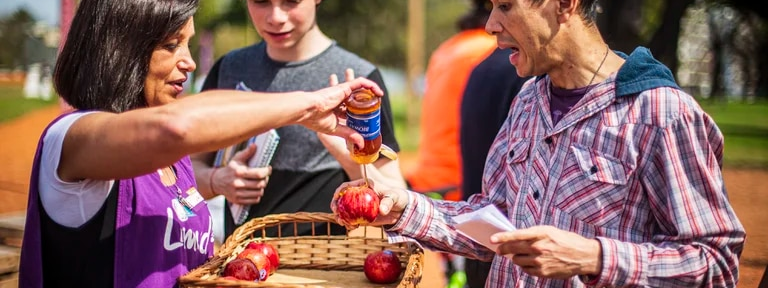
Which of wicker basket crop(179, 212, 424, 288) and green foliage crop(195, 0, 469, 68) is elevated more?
green foliage crop(195, 0, 469, 68)

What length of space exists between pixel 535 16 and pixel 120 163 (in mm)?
1213

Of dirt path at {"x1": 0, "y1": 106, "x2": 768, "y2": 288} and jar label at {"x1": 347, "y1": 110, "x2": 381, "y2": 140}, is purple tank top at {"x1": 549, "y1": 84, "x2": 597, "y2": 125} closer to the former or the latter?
jar label at {"x1": 347, "y1": 110, "x2": 381, "y2": 140}

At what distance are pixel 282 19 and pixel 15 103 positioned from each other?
17.9 meters

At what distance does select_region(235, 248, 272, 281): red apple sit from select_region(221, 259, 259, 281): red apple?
26 millimetres

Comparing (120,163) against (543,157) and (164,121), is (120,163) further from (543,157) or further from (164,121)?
(543,157)

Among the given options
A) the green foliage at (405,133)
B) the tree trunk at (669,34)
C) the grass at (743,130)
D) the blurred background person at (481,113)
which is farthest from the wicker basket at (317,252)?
the green foliage at (405,133)

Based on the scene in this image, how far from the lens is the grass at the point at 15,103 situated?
18.5 m

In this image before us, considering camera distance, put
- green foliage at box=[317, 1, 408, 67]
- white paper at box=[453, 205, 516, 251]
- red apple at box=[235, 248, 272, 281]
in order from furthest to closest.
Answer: green foliage at box=[317, 1, 408, 67], red apple at box=[235, 248, 272, 281], white paper at box=[453, 205, 516, 251]

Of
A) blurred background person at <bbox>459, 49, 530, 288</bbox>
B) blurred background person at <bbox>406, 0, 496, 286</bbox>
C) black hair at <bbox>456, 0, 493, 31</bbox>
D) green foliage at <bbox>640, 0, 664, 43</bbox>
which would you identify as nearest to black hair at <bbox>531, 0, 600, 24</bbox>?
blurred background person at <bbox>459, 49, 530, 288</bbox>

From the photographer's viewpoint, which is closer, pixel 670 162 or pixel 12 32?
pixel 670 162

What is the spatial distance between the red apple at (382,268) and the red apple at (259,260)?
0.29 m

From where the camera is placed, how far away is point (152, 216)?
84.0 inches

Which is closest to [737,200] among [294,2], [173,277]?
[294,2]

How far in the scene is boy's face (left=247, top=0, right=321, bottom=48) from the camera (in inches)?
133
